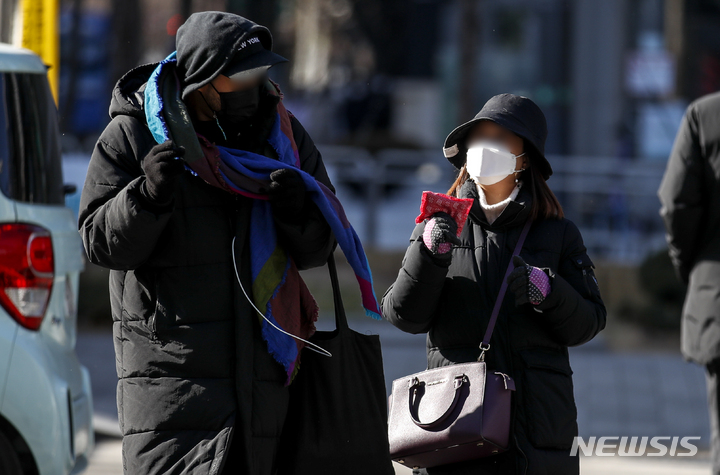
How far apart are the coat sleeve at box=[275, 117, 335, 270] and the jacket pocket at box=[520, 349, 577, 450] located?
2.34ft

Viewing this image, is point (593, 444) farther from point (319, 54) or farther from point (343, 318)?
point (319, 54)

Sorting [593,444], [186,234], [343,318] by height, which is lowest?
[593,444]

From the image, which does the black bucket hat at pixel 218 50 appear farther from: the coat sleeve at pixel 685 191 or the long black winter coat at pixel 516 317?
the coat sleeve at pixel 685 191

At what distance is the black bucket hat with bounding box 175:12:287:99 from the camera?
2822 millimetres

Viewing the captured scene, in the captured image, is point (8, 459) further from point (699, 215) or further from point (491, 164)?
point (699, 215)

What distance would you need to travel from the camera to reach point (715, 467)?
4.21 metres

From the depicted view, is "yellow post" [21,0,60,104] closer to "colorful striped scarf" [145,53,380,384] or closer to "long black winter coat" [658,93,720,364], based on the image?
"colorful striped scarf" [145,53,380,384]

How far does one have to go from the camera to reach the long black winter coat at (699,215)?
162 inches

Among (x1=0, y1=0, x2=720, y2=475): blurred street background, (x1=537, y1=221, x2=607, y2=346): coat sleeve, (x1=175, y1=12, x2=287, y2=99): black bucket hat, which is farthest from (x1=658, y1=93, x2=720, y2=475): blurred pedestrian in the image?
(x1=175, y1=12, x2=287, y2=99): black bucket hat

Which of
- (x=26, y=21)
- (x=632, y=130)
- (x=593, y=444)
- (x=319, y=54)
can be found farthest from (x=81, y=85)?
(x=593, y=444)

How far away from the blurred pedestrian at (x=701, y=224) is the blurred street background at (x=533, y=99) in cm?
174

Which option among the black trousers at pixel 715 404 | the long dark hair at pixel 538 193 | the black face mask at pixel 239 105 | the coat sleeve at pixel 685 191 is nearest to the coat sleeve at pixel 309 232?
the black face mask at pixel 239 105

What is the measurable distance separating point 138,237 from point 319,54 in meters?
23.7

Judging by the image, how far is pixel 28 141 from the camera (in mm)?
3928
